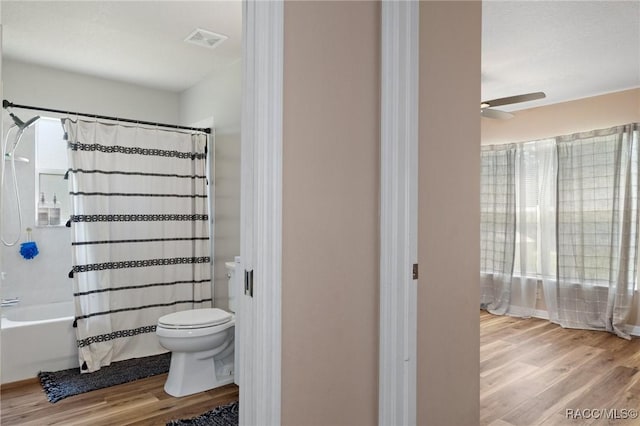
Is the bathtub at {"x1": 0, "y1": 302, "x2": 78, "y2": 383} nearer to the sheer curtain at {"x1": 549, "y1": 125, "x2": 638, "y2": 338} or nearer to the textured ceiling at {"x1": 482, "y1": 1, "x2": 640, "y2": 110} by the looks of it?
the textured ceiling at {"x1": 482, "y1": 1, "x2": 640, "y2": 110}

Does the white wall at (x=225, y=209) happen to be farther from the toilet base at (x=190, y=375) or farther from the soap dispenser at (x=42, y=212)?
the soap dispenser at (x=42, y=212)

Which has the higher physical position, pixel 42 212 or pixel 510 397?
pixel 42 212

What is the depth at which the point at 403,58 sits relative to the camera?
1588 mm

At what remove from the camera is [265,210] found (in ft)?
4.27

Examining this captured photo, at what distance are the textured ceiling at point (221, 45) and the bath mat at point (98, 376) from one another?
A: 251 cm

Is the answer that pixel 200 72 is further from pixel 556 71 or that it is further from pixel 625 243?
pixel 625 243

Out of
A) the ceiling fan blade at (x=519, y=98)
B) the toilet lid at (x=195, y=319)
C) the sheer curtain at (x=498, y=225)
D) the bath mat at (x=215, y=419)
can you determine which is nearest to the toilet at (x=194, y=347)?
the toilet lid at (x=195, y=319)

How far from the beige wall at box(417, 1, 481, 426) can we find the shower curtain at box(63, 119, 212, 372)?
2.53 metres

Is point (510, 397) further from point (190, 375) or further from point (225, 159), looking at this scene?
point (225, 159)

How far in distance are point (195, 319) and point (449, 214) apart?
1.88 meters

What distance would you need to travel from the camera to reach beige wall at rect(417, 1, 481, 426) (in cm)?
174

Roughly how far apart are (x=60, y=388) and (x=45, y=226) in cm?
171

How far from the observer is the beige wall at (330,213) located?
1376 millimetres

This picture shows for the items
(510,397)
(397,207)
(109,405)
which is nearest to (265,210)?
(397,207)
